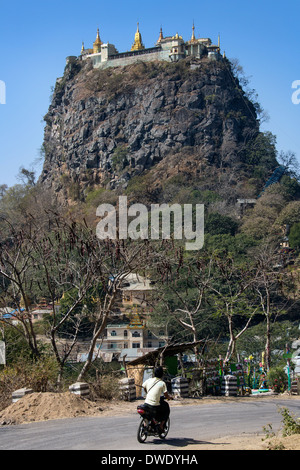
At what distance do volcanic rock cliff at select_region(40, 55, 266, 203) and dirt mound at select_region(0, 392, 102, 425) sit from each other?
7646 cm

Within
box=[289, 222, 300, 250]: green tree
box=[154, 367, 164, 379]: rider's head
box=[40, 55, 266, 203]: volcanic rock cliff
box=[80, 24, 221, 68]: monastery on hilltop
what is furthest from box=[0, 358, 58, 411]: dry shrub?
box=[80, 24, 221, 68]: monastery on hilltop

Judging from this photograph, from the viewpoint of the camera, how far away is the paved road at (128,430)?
10.3m

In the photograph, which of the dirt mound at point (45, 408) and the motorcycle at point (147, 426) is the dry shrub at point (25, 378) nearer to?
the dirt mound at point (45, 408)

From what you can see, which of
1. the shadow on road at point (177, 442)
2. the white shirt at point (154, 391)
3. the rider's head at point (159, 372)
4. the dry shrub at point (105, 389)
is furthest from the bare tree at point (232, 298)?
the white shirt at point (154, 391)

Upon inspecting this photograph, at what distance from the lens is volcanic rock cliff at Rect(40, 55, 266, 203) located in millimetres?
95312

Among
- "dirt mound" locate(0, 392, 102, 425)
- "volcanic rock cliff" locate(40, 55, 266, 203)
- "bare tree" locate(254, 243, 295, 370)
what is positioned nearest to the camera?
"dirt mound" locate(0, 392, 102, 425)

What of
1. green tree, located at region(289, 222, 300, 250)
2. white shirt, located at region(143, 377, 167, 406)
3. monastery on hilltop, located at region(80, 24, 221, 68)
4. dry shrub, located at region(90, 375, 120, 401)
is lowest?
dry shrub, located at region(90, 375, 120, 401)

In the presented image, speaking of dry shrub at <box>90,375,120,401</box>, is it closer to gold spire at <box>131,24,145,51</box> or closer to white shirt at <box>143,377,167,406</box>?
white shirt at <box>143,377,167,406</box>

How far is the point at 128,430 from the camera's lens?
468 inches

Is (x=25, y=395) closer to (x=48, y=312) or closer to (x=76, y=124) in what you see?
(x=48, y=312)

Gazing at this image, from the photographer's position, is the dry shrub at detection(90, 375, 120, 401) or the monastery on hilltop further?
the monastery on hilltop

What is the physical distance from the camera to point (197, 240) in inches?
2361

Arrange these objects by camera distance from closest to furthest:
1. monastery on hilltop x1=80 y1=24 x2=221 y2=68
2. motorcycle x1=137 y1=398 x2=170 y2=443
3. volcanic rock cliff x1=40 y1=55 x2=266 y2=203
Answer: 1. motorcycle x1=137 y1=398 x2=170 y2=443
2. volcanic rock cliff x1=40 y1=55 x2=266 y2=203
3. monastery on hilltop x1=80 y1=24 x2=221 y2=68

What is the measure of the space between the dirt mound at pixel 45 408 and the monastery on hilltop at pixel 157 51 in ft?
309
